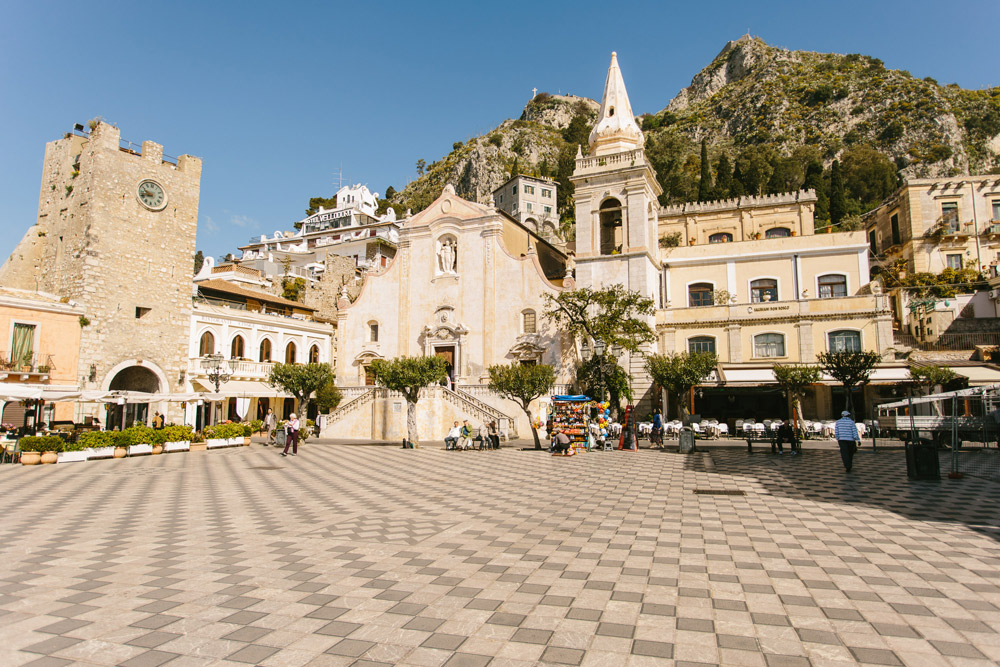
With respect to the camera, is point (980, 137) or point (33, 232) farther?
point (980, 137)

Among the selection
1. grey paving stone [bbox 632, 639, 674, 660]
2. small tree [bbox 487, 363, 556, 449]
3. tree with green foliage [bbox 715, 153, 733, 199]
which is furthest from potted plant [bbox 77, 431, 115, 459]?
tree with green foliage [bbox 715, 153, 733, 199]

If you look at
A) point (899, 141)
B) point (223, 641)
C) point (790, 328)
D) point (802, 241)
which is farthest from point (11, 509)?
point (899, 141)

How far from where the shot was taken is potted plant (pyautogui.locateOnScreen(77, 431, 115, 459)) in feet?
69.0

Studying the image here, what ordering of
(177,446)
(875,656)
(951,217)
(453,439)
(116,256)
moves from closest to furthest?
(875,656) → (177,446) → (453,439) → (116,256) → (951,217)

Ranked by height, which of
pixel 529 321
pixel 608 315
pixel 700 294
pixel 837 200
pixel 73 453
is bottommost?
pixel 73 453

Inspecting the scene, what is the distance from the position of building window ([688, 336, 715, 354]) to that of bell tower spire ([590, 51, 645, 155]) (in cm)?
1205

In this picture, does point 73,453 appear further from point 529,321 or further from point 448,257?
point 529,321

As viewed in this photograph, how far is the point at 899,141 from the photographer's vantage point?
268 feet

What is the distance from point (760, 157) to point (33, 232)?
3251 inches

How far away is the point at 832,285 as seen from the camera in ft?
114

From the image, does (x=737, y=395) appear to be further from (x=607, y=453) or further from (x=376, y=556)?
(x=376, y=556)

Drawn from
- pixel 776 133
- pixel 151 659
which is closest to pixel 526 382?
pixel 151 659

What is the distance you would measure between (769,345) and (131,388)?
36.5m

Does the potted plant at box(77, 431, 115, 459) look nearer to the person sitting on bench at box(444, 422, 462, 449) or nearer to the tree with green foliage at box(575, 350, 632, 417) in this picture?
the person sitting on bench at box(444, 422, 462, 449)
